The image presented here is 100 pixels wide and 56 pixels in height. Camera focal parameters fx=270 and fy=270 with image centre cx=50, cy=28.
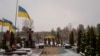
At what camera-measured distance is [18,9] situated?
94.6ft

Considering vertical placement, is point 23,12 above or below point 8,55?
above

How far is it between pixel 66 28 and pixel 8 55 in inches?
3405

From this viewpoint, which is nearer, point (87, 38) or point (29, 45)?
point (87, 38)

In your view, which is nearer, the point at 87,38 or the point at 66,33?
the point at 87,38

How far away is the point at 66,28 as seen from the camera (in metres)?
109

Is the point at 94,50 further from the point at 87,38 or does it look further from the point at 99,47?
the point at 87,38

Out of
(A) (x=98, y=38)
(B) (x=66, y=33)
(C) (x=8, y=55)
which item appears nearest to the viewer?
(A) (x=98, y=38)

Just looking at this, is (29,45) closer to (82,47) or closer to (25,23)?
(82,47)

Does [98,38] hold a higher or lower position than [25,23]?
lower

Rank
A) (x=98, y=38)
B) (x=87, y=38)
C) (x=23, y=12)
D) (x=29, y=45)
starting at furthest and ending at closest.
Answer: (x=29, y=45) → (x=23, y=12) → (x=87, y=38) → (x=98, y=38)

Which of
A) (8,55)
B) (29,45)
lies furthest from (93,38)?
(29,45)

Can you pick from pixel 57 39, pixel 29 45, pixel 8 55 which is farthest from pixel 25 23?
pixel 8 55

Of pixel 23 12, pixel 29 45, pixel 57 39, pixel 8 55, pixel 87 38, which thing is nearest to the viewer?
pixel 8 55

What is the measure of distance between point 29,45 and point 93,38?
79.5 ft
